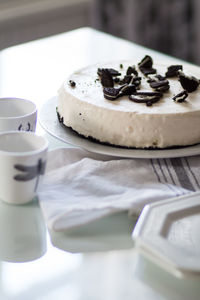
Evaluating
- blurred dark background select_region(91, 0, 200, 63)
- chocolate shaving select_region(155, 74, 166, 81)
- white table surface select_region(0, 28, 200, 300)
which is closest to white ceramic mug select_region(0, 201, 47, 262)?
white table surface select_region(0, 28, 200, 300)

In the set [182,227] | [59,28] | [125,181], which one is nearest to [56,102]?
[125,181]

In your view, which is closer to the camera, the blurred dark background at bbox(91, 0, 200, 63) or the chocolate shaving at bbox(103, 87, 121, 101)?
the chocolate shaving at bbox(103, 87, 121, 101)

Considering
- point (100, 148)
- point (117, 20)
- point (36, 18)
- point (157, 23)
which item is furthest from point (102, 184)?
point (157, 23)

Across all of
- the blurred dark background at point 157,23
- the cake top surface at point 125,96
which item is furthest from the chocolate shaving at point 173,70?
the blurred dark background at point 157,23

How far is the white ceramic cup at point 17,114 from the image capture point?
3.19ft

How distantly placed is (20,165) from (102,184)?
151 millimetres

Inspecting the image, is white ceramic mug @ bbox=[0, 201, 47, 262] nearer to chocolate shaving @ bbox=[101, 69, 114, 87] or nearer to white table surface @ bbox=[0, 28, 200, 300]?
white table surface @ bbox=[0, 28, 200, 300]

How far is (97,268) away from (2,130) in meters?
0.32

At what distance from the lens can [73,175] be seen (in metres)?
0.95

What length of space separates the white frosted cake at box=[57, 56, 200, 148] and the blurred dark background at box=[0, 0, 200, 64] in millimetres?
1365

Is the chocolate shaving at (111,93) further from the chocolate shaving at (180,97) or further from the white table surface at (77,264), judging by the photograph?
the white table surface at (77,264)

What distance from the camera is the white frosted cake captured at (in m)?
0.99

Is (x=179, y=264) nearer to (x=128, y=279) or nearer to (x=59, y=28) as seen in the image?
(x=128, y=279)

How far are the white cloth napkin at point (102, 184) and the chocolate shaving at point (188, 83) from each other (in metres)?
0.13
